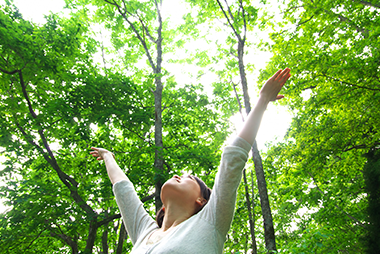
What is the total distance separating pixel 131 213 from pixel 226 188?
1.00 metres

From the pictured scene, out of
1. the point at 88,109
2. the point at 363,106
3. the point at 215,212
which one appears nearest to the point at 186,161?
the point at 88,109

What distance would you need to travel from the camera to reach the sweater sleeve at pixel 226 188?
1157 mm

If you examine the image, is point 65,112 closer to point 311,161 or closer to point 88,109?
point 88,109

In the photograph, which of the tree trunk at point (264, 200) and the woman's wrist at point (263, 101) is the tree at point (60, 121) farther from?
the woman's wrist at point (263, 101)

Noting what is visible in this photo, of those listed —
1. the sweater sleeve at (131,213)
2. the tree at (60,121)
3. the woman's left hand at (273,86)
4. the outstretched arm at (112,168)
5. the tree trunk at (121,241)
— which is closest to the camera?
the woman's left hand at (273,86)

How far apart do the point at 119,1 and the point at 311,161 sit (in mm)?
8841

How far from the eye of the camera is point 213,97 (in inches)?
326

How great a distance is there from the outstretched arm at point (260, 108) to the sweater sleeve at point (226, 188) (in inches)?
3.4

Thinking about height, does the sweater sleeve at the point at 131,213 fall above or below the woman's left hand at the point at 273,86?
below

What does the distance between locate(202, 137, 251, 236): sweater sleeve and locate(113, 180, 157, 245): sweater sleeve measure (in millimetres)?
687

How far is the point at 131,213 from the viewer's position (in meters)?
1.75

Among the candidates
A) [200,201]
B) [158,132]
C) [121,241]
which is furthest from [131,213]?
[121,241]

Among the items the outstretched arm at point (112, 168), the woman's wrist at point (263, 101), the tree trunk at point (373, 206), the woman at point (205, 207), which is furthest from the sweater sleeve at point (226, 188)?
the tree trunk at point (373, 206)

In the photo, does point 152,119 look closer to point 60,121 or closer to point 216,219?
point 60,121
